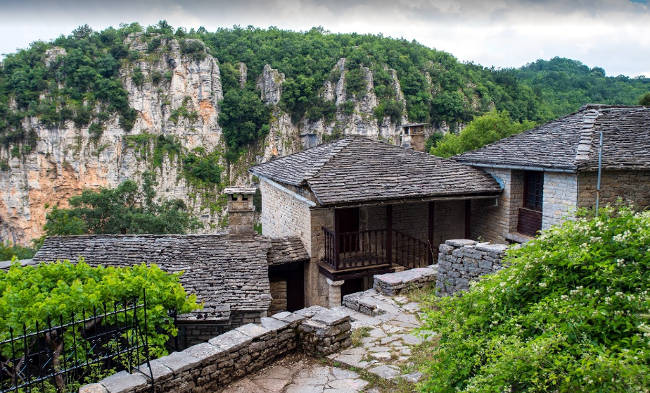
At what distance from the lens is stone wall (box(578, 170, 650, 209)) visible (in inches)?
425

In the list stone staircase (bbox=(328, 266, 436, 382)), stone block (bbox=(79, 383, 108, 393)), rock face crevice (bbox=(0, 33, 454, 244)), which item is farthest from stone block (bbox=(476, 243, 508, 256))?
rock face crevice (bbox=(0, 33, 454, 244))

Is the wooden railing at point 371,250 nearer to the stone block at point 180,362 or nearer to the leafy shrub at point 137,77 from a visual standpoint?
the stone block at point 180,362

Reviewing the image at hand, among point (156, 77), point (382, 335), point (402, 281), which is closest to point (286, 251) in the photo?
point (402, 281)

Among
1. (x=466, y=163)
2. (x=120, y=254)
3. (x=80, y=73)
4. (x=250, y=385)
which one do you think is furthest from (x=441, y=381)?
(x=80, y=73)

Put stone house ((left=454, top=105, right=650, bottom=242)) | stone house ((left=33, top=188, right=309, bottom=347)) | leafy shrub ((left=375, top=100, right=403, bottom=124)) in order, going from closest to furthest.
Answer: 1. stone house ((left=33, top=188, right=309, bottom=347))
2. stone house ((left=454, top=105, right=650, bottom=242))
3. leafy shrub ((left=375, top=100, right=403, bottom=124))

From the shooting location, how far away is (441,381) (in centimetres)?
360

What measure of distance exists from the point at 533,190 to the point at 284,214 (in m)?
6.83

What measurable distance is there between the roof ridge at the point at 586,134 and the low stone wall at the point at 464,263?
411 cm

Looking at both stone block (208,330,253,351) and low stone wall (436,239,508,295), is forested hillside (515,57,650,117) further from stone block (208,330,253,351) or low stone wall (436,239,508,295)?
stone block (208,330,253,351)

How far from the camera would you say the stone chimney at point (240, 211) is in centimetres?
1223

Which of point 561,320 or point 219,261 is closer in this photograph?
point 561,320

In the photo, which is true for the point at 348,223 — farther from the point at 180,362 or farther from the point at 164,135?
the point at 164,135

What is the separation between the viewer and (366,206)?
12641 millimetres

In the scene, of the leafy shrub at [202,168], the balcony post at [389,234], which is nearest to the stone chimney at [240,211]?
the balcony post at [389,234]
